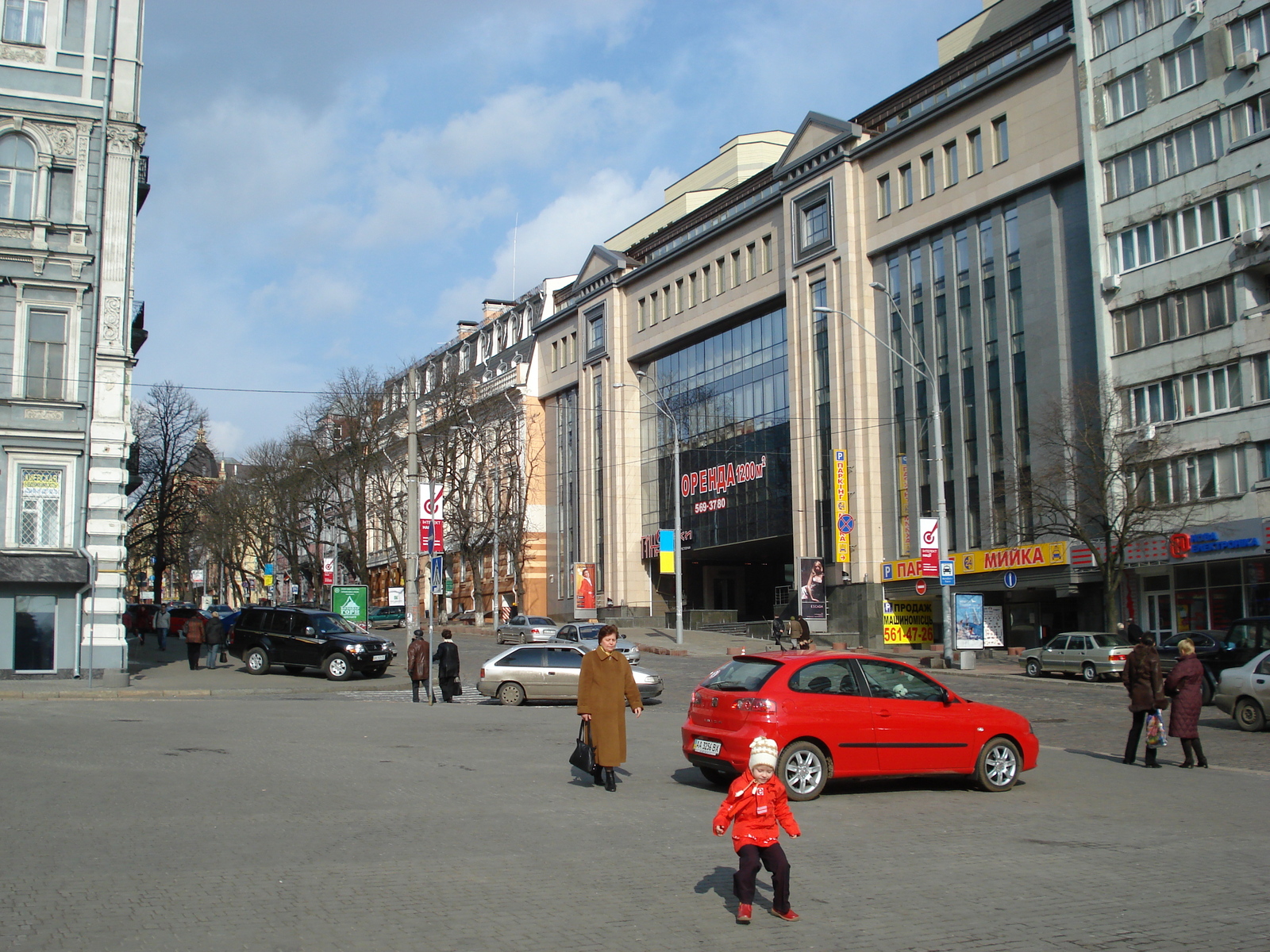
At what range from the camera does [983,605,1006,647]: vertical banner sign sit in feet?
131

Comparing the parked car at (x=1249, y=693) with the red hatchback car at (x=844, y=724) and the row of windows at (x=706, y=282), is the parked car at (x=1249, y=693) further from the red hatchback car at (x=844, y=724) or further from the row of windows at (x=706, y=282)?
the row of windows at (x=706, y=282)

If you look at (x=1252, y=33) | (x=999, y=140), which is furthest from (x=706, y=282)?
(x=1252, y=33)

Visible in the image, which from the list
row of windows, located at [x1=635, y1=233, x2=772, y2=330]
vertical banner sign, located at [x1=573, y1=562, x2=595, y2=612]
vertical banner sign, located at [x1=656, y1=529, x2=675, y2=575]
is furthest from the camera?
vertical banner sign, located at [x1=573, y1=562, x2=595, y2=612]

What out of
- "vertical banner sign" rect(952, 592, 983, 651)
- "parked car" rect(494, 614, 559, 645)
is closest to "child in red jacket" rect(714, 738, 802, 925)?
"vertical banner sign" rect(952, 592, 983, 651)

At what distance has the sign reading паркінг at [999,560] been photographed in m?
41.1

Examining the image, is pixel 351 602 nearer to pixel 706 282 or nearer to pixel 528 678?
pixel 706 282

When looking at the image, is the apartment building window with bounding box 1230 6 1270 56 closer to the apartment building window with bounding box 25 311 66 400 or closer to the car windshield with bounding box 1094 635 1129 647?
the car windshield with bounding box 1094 635 1129 647

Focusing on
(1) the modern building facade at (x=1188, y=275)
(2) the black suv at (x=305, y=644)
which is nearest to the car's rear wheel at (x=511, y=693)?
(2) the black suv at (x=305, y=644)

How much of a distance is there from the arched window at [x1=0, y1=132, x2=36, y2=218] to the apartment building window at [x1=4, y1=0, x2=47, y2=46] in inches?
100

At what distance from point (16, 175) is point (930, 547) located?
27189 millimetres

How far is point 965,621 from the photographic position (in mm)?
37719

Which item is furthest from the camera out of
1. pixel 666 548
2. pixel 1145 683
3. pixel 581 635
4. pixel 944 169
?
pixel 666 548

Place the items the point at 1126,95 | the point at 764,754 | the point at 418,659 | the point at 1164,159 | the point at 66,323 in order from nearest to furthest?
the point at 764,754 → the point at 418,659 → the point at 66,323 → the point at 1164,159 → the point at 1126,95

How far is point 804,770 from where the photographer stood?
37.3 feet
